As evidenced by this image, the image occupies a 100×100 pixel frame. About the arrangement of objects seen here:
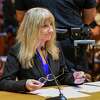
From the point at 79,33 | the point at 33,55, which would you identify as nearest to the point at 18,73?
the point at 33,55

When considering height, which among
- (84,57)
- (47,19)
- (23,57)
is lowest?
(84,57)

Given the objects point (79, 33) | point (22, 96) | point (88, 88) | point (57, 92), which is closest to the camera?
point (22, 96)

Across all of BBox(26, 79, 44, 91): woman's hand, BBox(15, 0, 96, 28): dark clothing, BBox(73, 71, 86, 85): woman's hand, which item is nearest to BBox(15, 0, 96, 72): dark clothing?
BBox(15, 0, 96, 28): dark clothing

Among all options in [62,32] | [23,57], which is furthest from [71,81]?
[62,32]

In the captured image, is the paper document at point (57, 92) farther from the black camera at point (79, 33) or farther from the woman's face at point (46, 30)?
the black camera at point (79, 33)

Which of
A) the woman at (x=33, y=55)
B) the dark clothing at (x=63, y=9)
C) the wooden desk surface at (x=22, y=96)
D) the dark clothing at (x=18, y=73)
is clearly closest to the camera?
the wooden desk surface at (x=22, y=96)

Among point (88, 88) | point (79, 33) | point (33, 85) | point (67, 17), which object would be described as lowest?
point (88, 88)

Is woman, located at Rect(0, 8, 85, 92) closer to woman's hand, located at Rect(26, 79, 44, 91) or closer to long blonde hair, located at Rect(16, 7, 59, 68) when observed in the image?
long blonde hair, located at Rect(16, 7, 59, 68)

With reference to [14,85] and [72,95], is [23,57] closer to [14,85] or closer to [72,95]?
[14,85]

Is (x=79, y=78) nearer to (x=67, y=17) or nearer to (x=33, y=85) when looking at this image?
(x=33, y=85)

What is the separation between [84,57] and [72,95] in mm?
1417

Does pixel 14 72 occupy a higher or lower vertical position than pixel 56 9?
lower

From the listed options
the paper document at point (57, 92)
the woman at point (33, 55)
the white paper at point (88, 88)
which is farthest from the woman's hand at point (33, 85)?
the white paper at point (88, 88)

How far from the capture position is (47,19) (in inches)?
110
